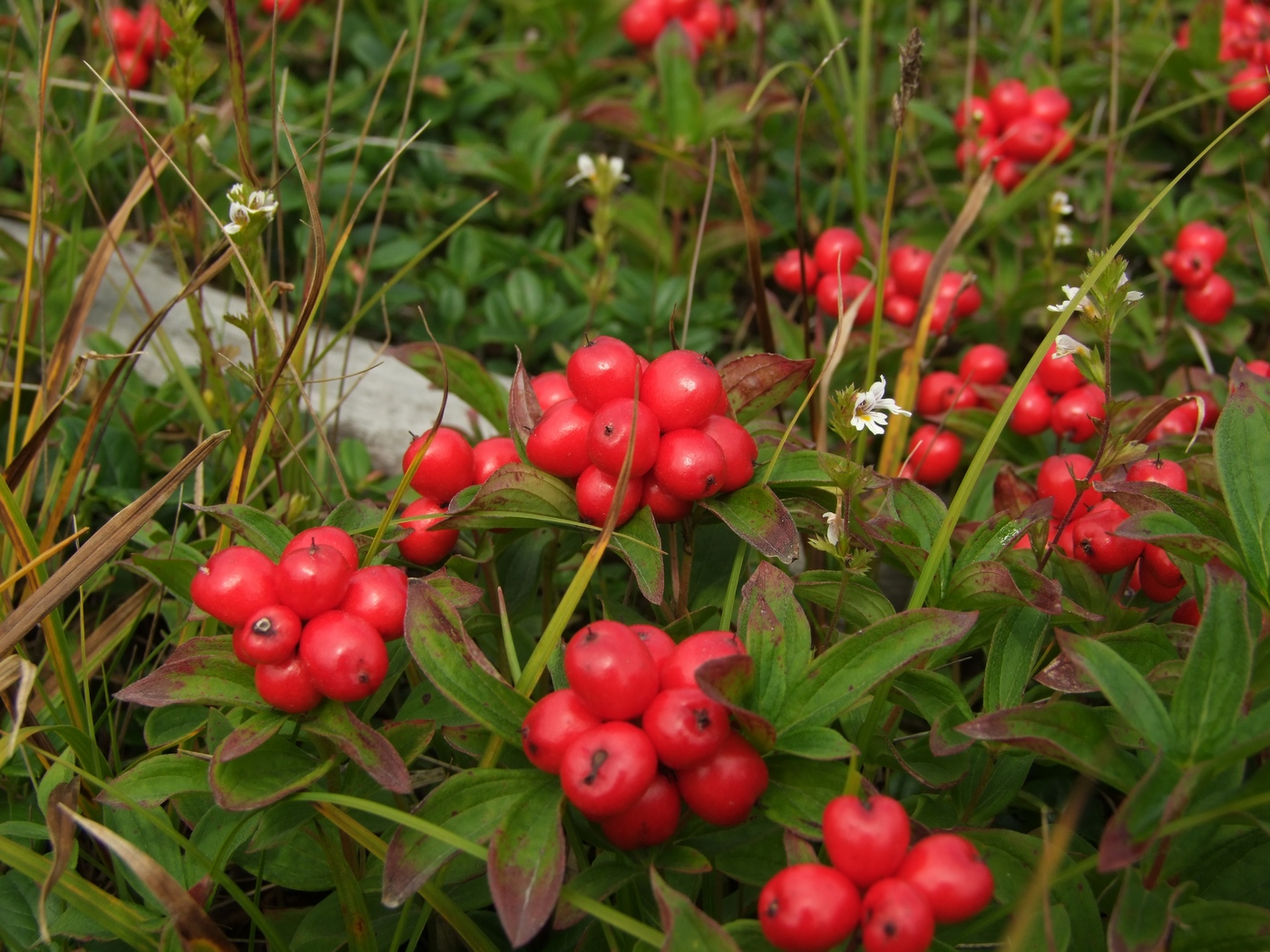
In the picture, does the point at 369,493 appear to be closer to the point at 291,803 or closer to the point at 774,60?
the point at 291,803

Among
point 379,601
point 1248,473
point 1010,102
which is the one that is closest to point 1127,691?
point 1248,473

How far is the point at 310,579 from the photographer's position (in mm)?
1857

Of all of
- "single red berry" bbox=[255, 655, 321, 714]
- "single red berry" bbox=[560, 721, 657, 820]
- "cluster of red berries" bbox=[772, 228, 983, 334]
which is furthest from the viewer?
"cluster of red berries" bbox=[772, 228, 983, 334]

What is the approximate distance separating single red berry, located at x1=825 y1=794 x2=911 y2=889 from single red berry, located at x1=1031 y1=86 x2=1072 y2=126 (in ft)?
11.5

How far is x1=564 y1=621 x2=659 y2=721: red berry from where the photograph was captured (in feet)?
5.44

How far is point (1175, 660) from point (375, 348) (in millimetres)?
3037

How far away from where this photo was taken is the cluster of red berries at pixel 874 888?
1498mm

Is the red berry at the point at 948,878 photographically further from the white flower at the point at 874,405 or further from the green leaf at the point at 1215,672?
the white flower at the point at 874,405

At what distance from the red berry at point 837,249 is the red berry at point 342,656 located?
234cm

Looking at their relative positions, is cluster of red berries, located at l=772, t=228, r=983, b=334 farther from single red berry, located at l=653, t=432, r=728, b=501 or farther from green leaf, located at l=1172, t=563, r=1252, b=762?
green leaf, located at l=1172, t=563, r=1252, b=762

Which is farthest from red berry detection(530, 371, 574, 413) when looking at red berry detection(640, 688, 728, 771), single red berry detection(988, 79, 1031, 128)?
single red berry detection(988, 79, 1031, 128)

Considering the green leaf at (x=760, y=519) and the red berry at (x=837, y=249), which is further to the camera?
the red berry at (x=837, y=249)

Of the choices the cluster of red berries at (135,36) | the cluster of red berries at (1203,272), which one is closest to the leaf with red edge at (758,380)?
the cluster of red berries at (1203,272)

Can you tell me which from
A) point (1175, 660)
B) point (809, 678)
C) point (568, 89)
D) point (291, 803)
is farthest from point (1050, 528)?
point (568, 89)
